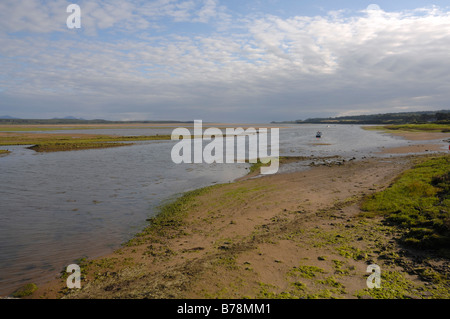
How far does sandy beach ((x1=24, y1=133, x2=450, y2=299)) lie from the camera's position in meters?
6.56

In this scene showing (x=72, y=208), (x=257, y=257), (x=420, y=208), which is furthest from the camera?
(x=72, y=208)

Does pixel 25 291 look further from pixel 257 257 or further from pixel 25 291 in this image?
pixel 257 257

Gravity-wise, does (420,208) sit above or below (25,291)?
above

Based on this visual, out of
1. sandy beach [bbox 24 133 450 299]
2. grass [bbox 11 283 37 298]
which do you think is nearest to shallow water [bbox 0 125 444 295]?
grass [bbox 11 283 37 298]

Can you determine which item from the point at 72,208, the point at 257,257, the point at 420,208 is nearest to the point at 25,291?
the point at 257,257

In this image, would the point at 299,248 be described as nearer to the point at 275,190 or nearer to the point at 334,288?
the point at 334,288

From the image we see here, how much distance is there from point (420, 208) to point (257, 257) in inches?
334

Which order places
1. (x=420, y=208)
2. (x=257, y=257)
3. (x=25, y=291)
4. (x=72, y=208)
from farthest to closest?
(x=72, y=208) → (x=420, y=208) → (x=257, y=257) → (x=25, y=291)

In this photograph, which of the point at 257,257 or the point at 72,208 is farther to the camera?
the point at 72,208

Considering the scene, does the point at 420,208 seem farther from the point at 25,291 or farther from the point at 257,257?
the point at 25,291

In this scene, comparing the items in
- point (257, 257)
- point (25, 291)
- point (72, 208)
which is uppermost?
point (257, 257)

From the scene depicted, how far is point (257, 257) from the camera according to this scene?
8.33 m

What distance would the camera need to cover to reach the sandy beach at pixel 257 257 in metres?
6.56
